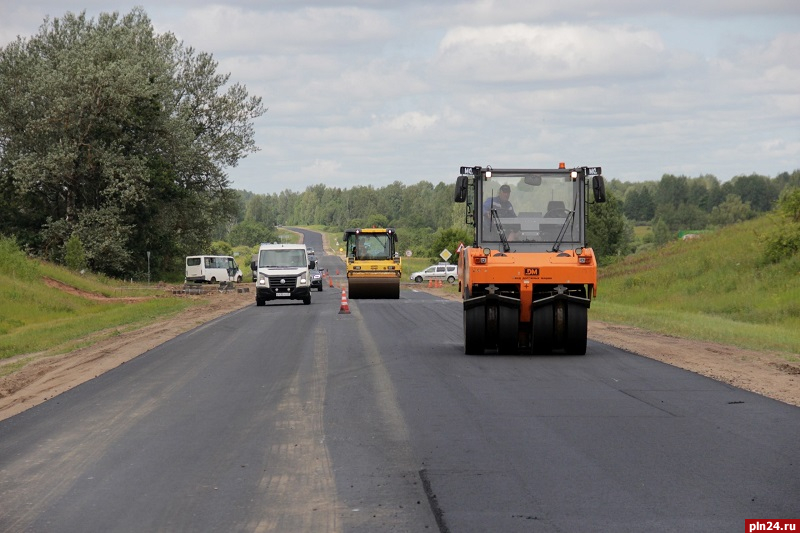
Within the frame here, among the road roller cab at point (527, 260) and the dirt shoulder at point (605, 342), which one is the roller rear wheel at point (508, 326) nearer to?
the road roller cab at point (527, 260)

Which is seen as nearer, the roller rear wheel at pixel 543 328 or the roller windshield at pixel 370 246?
the roller rear wheel at pixel 543 328

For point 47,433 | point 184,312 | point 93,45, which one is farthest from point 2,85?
point 47,433

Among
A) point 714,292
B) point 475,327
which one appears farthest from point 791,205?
point 475,327

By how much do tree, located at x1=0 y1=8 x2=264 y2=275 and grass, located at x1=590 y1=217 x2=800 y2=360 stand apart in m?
26.9

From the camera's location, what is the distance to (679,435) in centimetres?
1046

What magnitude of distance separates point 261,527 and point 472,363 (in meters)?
10.7

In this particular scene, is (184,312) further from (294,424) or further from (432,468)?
(432,468)

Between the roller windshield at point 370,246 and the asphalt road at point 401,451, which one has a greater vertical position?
the roller windshield at point 370,246

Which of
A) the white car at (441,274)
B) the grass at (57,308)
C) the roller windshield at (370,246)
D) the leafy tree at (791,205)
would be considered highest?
the leafy tree at (791,205)

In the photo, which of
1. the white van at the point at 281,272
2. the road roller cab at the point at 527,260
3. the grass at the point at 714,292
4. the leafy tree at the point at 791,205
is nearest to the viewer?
the road roller cab at the point at 527,260

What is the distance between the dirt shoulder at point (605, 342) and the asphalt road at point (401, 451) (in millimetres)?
597

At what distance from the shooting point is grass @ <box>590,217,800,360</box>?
2867 centimetres

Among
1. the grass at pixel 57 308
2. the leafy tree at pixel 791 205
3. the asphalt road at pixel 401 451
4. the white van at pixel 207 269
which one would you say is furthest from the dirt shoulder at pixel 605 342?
the white van at pixel 207 269

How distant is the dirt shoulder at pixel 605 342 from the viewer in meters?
14.6
